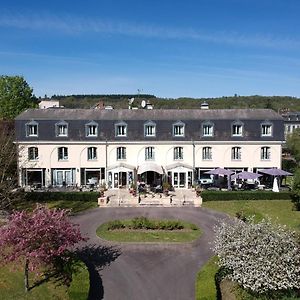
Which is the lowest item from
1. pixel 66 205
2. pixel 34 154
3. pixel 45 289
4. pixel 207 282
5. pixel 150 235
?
pixel 45 289

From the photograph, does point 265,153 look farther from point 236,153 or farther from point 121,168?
point 121,168

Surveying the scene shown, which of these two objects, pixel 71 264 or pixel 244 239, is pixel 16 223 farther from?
pixel 244 239

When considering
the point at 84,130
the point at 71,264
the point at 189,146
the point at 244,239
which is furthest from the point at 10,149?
the point at 244,239

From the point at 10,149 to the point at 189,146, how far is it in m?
19.7

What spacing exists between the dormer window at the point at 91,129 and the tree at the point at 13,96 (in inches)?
1054

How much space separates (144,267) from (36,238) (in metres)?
7.07

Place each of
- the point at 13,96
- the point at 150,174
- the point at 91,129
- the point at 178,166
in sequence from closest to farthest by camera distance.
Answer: the point at 178,166 < the point at 91,129 < the point at 150,174 < the point at 13,96

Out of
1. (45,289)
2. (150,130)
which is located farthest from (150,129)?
(45,289)

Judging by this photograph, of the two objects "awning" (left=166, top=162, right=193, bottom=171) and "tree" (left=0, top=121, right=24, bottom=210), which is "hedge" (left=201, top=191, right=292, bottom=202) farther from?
"tree" (left=0, top=121, right=24, bottom=210)

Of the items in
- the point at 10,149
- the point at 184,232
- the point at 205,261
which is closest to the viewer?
the point at 205,261

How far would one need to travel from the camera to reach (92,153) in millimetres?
48906

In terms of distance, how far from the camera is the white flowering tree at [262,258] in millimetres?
21047

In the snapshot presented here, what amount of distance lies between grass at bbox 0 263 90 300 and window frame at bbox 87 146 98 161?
82.0ft

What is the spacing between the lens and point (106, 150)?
160 ft
